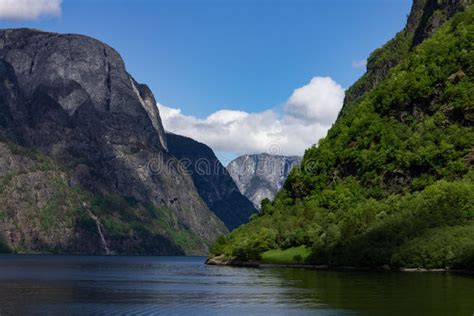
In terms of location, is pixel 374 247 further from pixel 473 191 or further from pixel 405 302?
pixel 405 302

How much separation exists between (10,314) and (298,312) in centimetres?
3280

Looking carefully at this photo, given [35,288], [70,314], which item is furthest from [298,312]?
[35,288]

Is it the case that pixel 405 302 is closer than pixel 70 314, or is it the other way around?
pixel 70 314

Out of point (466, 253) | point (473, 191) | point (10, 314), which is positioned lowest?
point (10, 314)

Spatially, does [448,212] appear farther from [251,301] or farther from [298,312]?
[298,312]

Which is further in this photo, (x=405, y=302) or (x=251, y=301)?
(x=251, y=301)

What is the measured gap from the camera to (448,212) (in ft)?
626

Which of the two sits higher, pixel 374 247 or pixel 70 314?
pixel 374 247

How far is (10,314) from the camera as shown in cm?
7906

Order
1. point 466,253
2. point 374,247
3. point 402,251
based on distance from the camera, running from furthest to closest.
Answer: point 374,247
point 402,251
point 466,253

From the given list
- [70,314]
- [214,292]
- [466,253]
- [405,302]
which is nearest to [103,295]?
[214,292]

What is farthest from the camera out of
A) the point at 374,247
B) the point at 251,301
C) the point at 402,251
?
the point at 374,247

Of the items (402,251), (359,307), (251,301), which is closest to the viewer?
(359,307)

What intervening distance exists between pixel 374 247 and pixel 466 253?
35548mm
